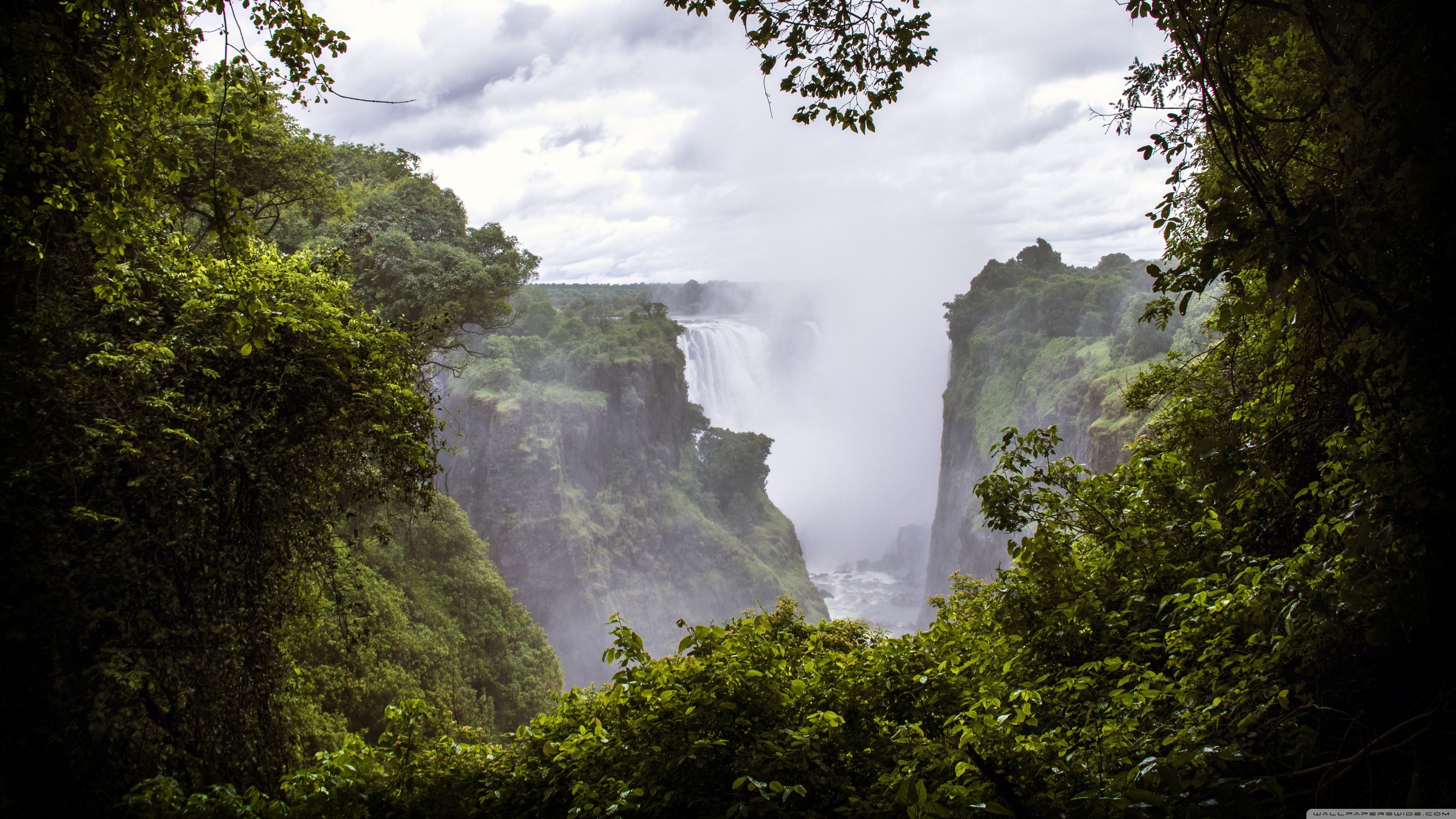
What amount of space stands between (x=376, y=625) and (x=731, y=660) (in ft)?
29.3

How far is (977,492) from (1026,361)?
3420 cm

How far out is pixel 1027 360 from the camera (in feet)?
116

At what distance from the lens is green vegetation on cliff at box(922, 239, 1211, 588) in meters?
28.0

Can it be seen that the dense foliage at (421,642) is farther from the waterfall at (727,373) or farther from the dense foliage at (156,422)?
the waterfall at (727,373)

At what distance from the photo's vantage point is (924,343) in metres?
63.0

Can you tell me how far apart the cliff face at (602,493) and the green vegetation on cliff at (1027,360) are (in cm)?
995

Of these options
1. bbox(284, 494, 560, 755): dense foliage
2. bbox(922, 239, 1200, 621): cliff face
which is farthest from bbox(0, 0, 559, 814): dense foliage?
bbox(922, 239, 1200, 621): cliff face

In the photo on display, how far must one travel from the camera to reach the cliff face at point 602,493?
93.9 ft

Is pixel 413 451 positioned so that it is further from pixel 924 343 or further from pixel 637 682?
pixel 924 343

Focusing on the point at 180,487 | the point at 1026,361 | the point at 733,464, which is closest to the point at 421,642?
the point at 180,487

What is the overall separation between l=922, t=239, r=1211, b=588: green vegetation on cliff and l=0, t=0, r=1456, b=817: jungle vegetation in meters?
22.3

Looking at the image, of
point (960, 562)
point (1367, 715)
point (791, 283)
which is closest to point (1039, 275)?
point (960, 562)

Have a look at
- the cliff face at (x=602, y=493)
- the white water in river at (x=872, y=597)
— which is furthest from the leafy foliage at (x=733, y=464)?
the white water in river at (x=872, y=597)

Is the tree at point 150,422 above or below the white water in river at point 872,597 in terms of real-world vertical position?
below
